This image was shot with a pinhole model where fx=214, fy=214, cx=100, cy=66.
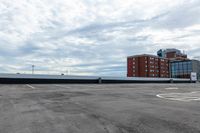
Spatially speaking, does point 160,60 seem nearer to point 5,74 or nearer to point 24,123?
point 5,74

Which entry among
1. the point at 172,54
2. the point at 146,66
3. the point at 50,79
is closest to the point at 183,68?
the point at 146,66

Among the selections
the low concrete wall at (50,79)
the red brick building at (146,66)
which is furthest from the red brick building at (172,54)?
the low concrete wall at (50,79)

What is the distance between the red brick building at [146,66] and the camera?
114 m

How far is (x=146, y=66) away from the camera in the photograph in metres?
114

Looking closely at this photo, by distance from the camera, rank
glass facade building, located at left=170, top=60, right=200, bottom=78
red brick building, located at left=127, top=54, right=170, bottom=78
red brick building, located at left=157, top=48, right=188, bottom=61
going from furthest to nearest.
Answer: red brick building, located at left=157, top=48, right=188, bottom=61
red brick building, located at left=127, top=54, right=170, bottom=78
glass facade building, located at left=170, top=60, right=200, bottom=78

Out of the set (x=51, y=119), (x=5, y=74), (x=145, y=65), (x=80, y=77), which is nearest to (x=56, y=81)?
(x=80, y=77)

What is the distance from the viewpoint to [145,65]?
114m

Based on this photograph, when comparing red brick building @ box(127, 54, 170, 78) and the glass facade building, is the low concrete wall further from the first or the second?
the glass facade building

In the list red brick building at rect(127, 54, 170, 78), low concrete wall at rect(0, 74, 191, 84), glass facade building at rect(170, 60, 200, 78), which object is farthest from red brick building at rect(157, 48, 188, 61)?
low concrete wall at rect(0, 74, 191, 84)

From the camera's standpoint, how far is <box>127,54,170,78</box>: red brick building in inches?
4500

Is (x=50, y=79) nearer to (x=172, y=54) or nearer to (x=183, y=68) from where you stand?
(x=183, y=68)

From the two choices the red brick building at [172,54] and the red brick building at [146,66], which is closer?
the red brick building at [146,66]

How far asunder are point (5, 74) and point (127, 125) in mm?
38634

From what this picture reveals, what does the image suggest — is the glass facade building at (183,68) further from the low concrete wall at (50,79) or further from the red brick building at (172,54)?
the low concrete wall at (50,79)
